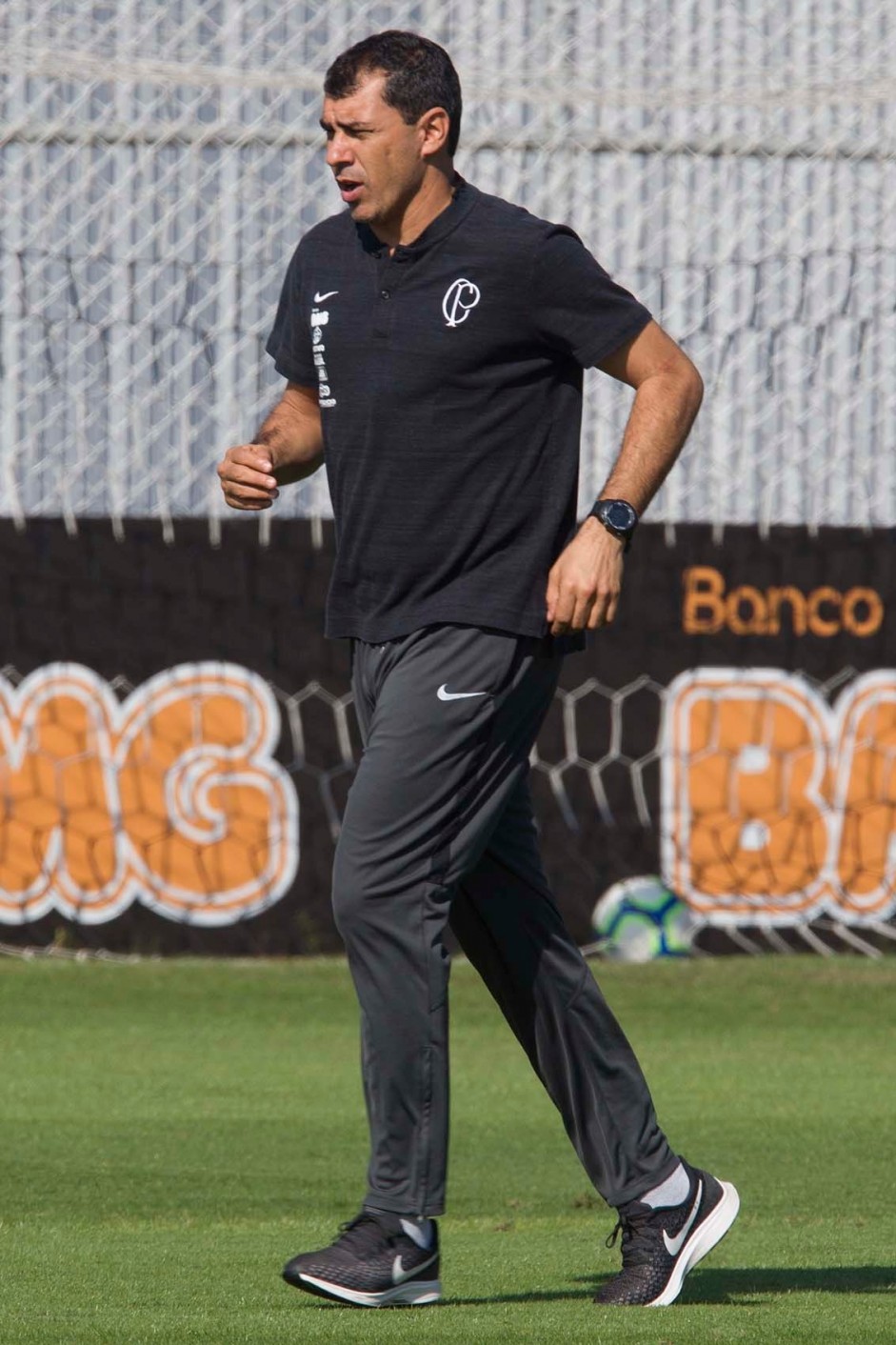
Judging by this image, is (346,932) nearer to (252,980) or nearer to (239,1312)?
(239,1312)

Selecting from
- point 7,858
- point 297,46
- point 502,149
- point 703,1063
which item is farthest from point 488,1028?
point 297,46

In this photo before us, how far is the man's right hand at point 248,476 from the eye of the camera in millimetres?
3350

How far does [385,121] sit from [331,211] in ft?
15.2

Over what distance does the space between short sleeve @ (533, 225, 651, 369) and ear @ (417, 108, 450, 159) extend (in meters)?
0.22

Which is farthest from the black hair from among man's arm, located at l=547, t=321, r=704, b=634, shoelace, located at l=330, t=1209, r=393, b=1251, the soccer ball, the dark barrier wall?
the soccer ball

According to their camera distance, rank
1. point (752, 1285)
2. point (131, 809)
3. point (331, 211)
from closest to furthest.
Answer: point (752, 1285) < point (131, 809) < point (331, 211)

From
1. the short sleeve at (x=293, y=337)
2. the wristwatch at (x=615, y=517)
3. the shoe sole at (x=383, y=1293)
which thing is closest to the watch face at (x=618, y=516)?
the wristwatch at (x=615, y=517)

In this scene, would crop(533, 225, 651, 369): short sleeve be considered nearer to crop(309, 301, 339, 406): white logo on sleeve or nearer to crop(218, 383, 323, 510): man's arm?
crop(309, 301, 339, 406): white logo on sleeve

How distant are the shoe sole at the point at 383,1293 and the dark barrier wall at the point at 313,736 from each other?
4038 mm

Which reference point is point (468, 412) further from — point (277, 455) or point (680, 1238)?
point (680, 1238)

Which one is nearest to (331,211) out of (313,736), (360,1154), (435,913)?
(313,736)

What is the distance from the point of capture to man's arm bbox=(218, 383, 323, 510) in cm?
336

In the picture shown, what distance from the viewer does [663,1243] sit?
3.28 meters

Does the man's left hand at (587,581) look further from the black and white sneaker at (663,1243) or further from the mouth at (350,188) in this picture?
the black and white sneaker at (663,1243)
